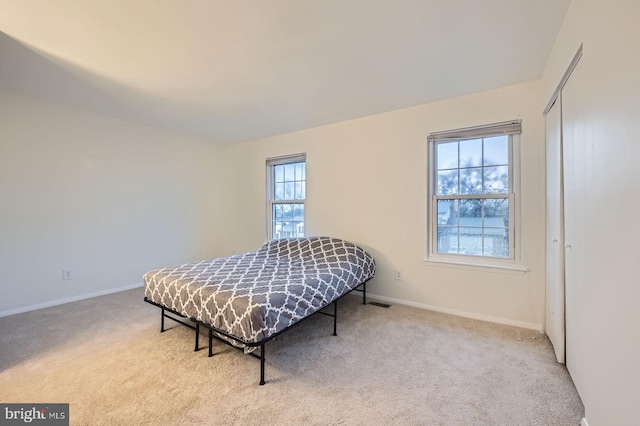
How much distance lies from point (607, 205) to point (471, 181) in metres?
1.82

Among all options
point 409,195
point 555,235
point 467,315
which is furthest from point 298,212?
point 555,235

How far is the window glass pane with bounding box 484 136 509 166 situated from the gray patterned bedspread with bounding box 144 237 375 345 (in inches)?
65.7

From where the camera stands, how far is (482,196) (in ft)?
9.27

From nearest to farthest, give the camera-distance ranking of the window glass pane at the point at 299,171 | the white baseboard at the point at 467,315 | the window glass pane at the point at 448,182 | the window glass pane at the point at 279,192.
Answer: the white baseboard at the point at 467,315 → the window glass pane at the point at 448,182 → the window glass pane at the point at 299,171 → the window glass pane at the point at 279,192

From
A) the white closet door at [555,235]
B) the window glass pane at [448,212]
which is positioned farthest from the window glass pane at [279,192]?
the white closet door at [555,235]

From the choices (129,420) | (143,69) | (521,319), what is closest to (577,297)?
(521,319)

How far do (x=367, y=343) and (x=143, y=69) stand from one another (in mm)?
3056

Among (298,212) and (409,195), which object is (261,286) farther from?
(298,212)

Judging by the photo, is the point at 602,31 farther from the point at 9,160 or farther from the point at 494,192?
the point at 9,160

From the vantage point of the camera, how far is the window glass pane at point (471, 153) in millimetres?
2875

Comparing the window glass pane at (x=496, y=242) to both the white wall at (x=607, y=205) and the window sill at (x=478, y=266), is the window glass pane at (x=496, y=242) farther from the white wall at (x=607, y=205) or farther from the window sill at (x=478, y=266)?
the white wall at (x=607, y=205)

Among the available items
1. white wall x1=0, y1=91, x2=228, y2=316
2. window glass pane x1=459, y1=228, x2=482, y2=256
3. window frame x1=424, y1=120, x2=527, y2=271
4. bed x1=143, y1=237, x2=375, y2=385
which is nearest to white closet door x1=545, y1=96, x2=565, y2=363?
window frame x1=424, y1=120, x2=527, y2=271

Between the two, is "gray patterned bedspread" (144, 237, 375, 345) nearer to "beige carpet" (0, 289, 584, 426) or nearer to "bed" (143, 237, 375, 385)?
"bed" (143, 237, 375, 385)

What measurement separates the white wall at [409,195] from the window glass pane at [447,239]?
191 mm
